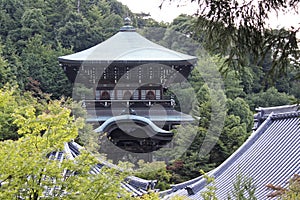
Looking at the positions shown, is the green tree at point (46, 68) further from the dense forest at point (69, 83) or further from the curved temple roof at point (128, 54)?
the curved temple roof at point (128, 54)

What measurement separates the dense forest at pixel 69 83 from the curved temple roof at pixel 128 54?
1.69 meters

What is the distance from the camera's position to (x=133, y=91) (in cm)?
2058

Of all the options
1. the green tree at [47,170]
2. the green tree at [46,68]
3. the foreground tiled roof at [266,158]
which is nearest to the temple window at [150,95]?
the foreground tiled roof at [266,158]

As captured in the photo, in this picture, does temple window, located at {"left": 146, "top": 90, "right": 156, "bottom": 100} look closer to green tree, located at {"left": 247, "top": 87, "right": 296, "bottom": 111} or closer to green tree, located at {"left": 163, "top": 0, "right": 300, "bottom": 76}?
green tree, located at {"left": 247, "top": 87, "right": 296, "bottom": 111}

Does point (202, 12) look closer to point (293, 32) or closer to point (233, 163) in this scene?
point (293, 32)

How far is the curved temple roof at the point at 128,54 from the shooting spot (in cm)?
2042

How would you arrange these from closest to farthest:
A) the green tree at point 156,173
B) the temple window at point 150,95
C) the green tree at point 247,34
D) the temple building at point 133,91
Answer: the green tree at point 247,34 → the green tree at point 156,173 → the temple building at point 133,91 → the temple window at point 150,95

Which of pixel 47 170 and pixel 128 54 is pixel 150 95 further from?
pixel 47 170

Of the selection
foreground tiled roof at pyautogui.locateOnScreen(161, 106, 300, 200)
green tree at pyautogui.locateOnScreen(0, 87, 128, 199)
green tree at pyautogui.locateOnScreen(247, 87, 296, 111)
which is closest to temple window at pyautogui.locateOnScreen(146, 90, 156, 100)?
foreground tiled roof at pyautogui.locateOnScreen(161, 106, 300, 200)

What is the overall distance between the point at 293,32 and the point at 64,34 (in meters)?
32.9

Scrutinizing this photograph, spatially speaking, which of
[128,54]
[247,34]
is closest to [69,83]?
[128,54]

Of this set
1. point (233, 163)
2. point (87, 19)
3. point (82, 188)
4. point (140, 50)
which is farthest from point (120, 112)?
point (87, 19)

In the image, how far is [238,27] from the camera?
377 centimetres

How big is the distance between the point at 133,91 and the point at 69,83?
9.87 metres
